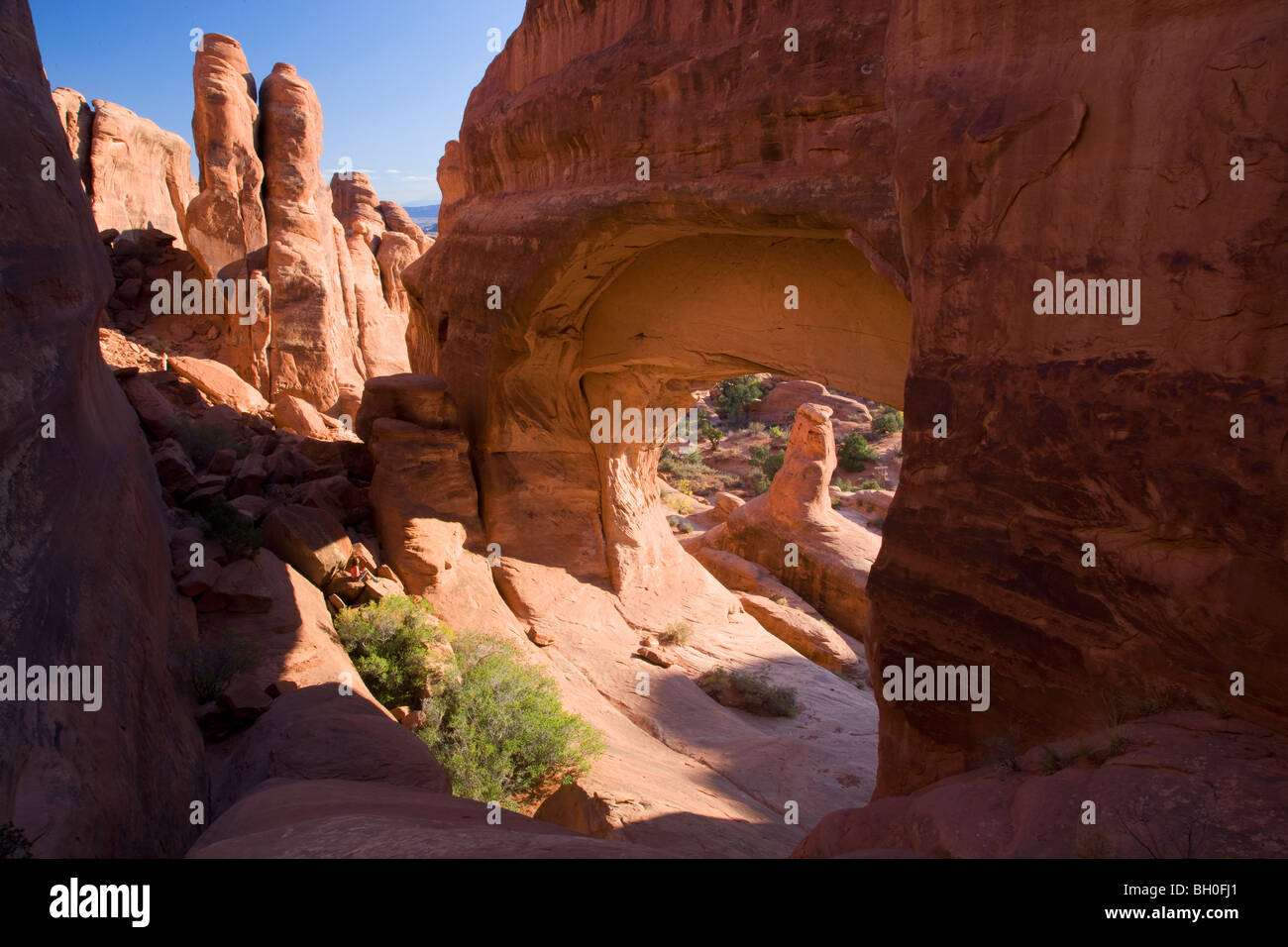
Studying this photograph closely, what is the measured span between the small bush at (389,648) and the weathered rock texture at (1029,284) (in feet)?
13.7

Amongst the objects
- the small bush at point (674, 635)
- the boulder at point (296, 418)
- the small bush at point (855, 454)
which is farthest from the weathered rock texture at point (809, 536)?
the small bush at point (855, 454)

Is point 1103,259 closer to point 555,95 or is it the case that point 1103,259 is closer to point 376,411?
point 555,95

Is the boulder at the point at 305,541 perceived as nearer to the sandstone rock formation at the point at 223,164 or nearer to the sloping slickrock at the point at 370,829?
the sloping slickrock at the point at 370,829

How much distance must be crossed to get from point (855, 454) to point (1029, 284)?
24.2 meters

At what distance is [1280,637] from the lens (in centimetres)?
352

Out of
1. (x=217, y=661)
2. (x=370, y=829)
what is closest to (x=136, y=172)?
(x=217, y=661)

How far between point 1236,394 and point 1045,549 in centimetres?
122

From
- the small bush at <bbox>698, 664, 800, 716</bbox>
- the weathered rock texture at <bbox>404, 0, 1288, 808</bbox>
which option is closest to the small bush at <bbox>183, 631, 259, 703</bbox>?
the weathered rock texture at <bbox>404, 0, 1288, 808</bbox>

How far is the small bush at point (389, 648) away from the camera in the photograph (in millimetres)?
6844

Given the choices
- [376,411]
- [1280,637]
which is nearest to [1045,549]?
[1280,637]

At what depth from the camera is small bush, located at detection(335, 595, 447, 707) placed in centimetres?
684

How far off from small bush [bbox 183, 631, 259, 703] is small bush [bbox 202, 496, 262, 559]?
3.22ft

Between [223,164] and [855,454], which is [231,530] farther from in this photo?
[855,454]

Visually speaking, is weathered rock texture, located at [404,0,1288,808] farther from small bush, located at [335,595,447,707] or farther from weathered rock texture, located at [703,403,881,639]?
weathered rock texture, located at [703,403,881,639]
